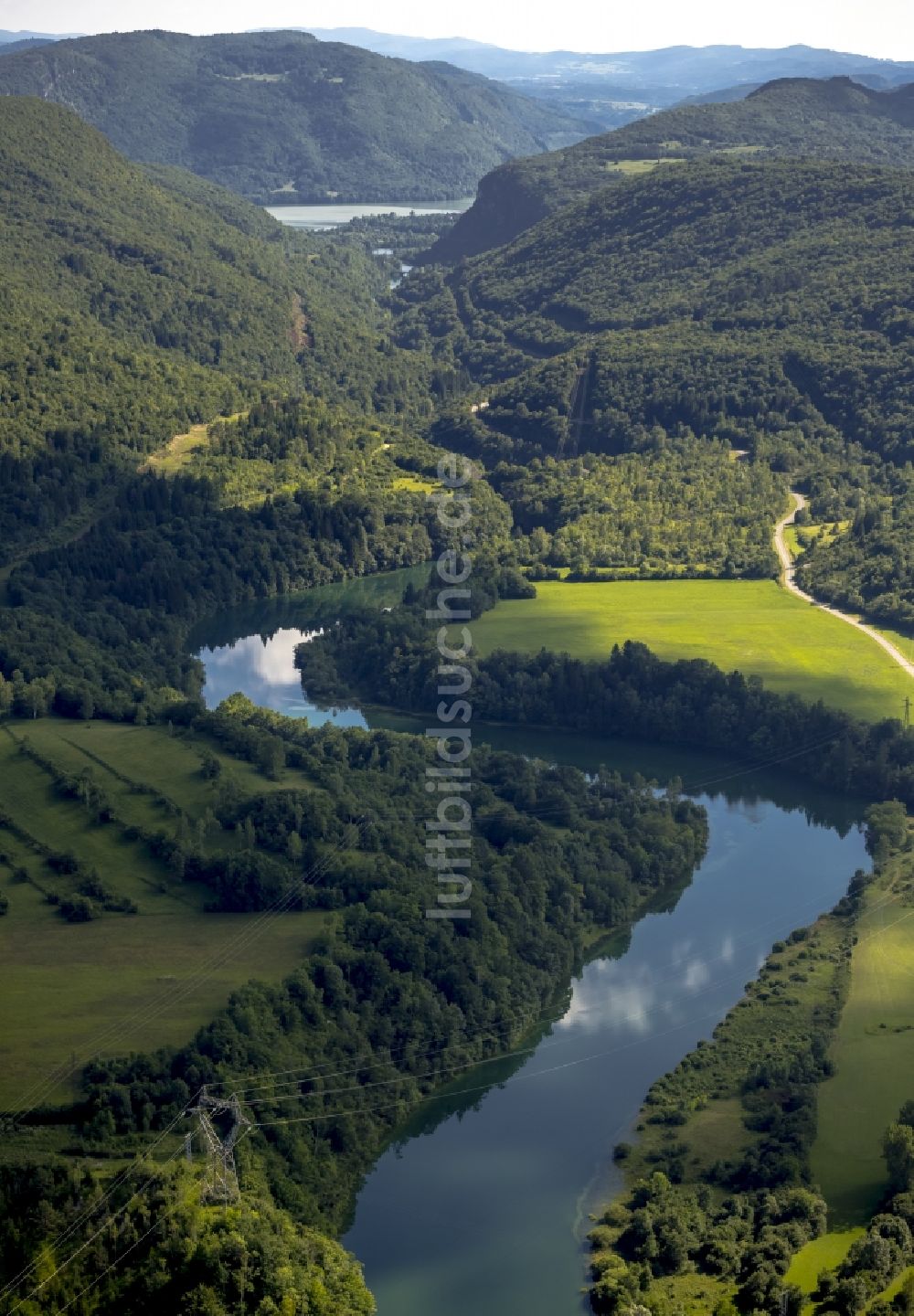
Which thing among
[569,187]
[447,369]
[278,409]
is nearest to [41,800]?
[278,409]

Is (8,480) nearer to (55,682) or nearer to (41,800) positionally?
(55,682)

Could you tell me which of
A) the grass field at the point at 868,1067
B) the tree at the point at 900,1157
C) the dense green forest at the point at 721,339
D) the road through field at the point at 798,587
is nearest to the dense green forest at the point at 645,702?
the road through field at the point at 798,587

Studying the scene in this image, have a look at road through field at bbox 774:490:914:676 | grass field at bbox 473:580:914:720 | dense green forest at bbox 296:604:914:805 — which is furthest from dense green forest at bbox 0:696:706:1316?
road through field at bbox 774:490:914:676

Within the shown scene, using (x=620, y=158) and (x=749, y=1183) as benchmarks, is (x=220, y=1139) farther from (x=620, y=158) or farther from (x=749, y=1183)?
(x=620, y=158)

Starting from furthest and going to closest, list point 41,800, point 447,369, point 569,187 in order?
point 569,187 < point 447,369 < point 41,800

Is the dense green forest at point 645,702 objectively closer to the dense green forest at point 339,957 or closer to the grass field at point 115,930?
the dense green forest at point 339,957

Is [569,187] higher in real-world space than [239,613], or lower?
higher

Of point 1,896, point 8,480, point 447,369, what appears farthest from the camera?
point 447,369

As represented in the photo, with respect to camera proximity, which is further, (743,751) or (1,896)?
(743,751)
